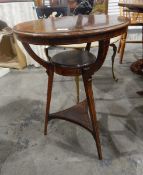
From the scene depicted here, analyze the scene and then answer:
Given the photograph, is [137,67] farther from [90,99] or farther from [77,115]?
[90,99]

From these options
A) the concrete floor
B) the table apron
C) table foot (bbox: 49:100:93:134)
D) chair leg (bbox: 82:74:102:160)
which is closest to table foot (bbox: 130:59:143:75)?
the concrete floor

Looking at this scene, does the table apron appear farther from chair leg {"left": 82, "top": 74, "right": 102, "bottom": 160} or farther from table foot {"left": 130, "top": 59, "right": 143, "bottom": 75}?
table foot {"left": 130, "top": 59, "right": 143, "bottom": 75}

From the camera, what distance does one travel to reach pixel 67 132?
1.74 metres

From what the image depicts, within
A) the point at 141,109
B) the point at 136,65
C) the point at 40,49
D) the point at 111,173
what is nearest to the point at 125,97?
the point at 141,109

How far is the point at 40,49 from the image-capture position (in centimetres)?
304

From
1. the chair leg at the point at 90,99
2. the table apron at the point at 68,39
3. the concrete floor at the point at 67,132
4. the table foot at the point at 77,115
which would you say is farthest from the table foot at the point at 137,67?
the table apron at the point at 68,39

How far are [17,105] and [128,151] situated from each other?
115 centimetres

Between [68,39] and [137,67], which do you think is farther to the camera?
[137,67]

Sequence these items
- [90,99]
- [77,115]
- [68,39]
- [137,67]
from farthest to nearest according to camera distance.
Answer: [137,67], [77,115], [90,99], [68,39]

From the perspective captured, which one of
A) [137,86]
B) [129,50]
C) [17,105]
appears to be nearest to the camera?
[17,105]

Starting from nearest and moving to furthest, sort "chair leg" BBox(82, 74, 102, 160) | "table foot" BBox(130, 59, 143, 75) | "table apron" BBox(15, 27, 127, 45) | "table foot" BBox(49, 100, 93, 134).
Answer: "table apron" BBox(15, 27, 127, 45), "chair leg" BBox(82, 74, 102, 160), "table foot" BBox(49, 100, 93, 134), "table foot" BBox(130, 59, 143, 75)

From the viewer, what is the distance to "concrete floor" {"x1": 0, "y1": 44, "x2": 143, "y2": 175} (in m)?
1.42

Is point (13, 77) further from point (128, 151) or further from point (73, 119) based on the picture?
point (128, 151)

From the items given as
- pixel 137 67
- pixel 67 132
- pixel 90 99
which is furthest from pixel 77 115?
pixel 137 67
